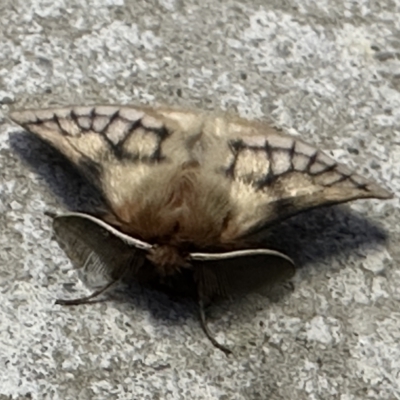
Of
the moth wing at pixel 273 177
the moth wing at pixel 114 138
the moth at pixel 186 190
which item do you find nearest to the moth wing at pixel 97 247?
the moth at pixel 186 190

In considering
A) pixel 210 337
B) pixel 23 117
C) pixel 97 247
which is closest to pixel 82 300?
pixel 97 247

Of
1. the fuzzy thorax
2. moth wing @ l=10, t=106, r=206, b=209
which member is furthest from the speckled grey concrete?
the fuzzy thorax

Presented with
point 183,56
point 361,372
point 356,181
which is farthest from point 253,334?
point 183,56

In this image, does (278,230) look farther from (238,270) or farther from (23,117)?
(23,117)

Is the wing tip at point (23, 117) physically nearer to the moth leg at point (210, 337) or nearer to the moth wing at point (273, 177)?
the moth wing at point (273, 177)

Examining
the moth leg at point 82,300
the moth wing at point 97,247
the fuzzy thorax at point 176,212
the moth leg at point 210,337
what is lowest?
the moth leg at point 82,300
